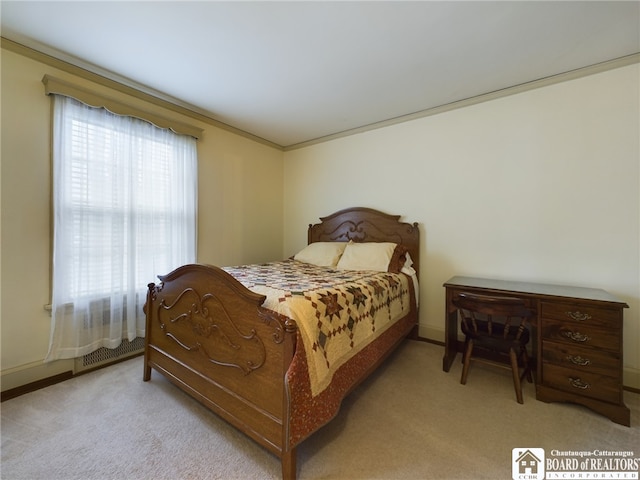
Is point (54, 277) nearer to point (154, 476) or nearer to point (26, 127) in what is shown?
point (26, 127)

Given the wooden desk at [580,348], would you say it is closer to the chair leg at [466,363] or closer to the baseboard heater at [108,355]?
the chair leg at [466,363]

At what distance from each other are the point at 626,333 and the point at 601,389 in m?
0.71

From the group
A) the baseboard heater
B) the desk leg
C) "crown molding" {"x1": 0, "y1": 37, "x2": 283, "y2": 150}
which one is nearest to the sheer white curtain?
the baseboard heater

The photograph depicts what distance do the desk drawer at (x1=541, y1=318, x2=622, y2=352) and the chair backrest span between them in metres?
0.13

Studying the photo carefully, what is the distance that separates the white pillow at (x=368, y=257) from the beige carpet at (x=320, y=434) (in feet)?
3.48

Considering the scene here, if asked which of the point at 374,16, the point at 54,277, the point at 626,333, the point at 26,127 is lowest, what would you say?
the point at 626,333

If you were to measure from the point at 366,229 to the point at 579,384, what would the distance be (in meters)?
2.18

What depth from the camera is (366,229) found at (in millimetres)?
3238

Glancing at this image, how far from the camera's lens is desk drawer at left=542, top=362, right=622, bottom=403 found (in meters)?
1.62

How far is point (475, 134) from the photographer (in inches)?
102

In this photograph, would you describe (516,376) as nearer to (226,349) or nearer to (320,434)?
(320,434)

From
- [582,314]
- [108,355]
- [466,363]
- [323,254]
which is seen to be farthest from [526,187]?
[108,355]

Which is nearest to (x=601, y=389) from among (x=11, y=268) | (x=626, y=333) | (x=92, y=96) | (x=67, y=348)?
(x=626, y=333)

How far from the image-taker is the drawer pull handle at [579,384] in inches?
66.5
